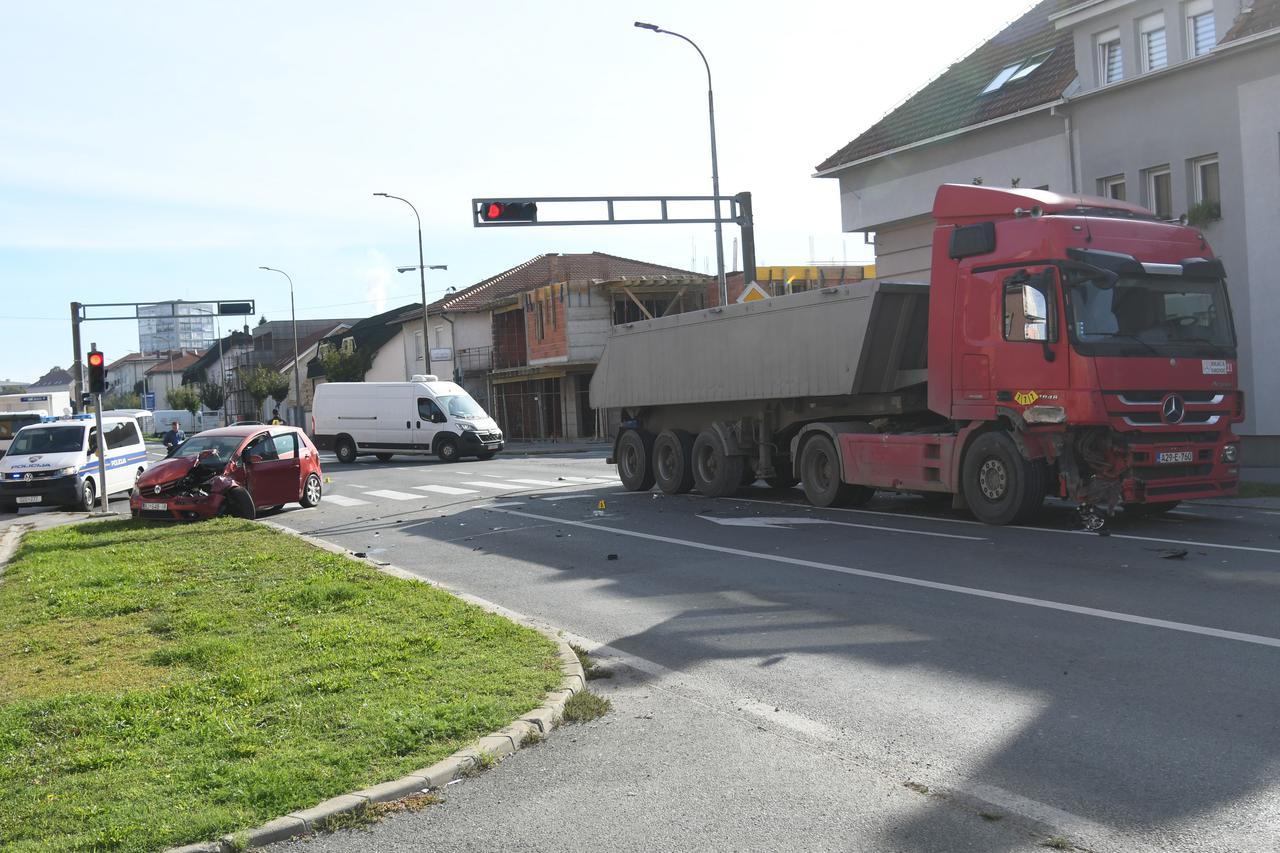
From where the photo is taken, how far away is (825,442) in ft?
55.0

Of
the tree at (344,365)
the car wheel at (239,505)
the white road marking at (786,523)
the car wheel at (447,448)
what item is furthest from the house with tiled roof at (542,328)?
the white road marking at (786,523)

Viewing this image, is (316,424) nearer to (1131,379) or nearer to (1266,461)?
(1266,461)

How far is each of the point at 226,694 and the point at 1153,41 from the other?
21.8 meters

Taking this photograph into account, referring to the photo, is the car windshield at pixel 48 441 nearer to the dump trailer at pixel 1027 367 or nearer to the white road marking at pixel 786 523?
the white road marking at pixel 786 523

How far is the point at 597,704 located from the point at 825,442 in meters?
10.6

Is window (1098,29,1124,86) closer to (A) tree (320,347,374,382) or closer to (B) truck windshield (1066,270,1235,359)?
(B) truck windshield (1066,270,1235,359)

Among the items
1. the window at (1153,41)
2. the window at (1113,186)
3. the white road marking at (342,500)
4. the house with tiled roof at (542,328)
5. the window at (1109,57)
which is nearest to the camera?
the white road marking at (342,500)

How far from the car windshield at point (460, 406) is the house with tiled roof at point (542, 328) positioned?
1110 centimetres

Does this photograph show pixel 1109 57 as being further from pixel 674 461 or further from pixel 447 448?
pixel 447 448

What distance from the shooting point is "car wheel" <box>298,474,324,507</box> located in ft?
69.8

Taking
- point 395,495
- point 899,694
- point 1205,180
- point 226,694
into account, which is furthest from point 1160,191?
point 226,694

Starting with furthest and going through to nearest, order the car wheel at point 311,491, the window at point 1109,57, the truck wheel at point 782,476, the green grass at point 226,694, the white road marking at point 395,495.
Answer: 1. the window at point 1109,57
2. the white road marking at point 395,495
3. the car wheel at point 311,491
4. the truck wheel at point 782,476
5. the green grass at point 226,694

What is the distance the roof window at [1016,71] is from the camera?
2602 centimetres

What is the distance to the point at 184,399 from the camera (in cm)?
10856
